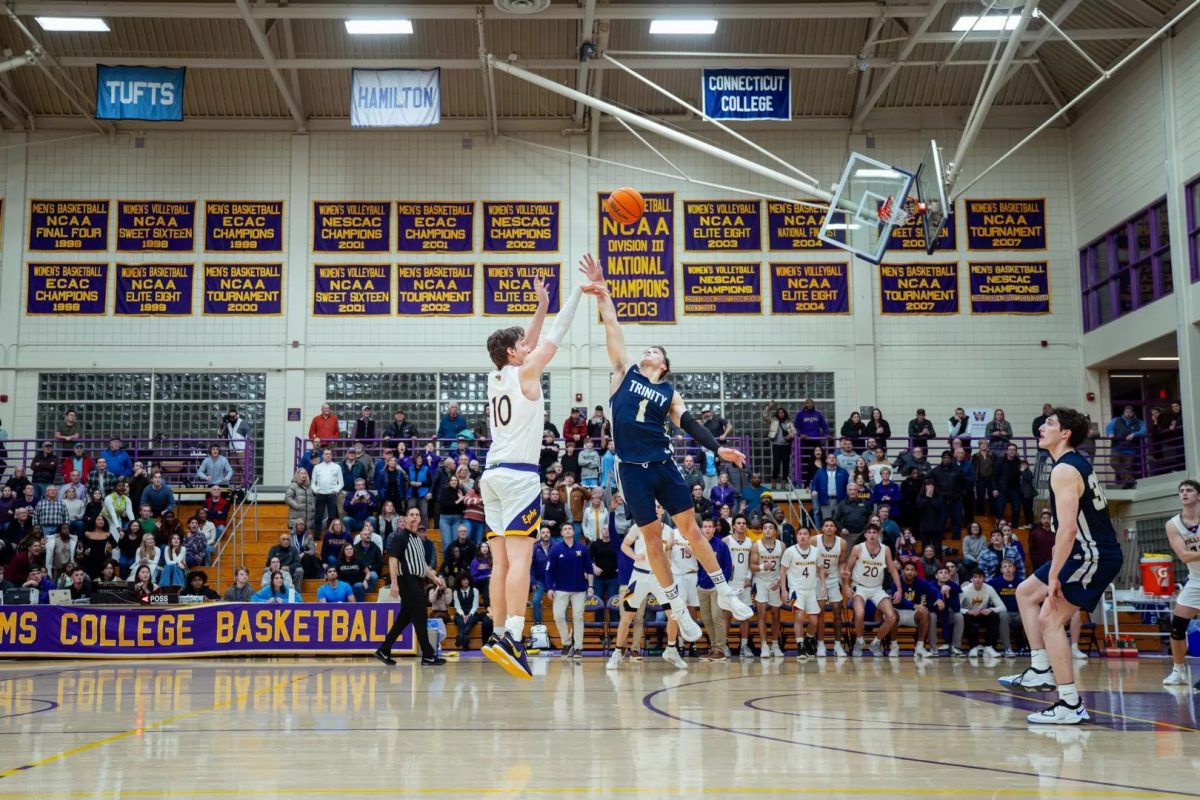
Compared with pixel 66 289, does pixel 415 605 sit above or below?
below

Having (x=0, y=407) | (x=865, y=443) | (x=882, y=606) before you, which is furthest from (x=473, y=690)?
(x=0, y=407)

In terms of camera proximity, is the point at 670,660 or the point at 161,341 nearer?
the point at 670,660

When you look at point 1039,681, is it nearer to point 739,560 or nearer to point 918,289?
point 739,560

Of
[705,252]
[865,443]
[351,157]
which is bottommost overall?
[865,443]

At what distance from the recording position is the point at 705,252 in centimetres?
2733

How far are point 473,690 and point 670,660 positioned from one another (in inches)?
210

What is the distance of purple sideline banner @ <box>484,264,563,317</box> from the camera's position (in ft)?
88.5

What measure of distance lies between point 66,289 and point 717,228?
49.9ft

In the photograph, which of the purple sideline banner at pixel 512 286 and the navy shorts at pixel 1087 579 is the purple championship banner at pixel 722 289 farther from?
the navy shorts at pixel 1087 579

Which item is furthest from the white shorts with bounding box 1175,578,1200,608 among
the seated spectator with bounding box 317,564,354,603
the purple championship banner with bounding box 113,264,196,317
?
the purple championship banner with bounding box 113,264,196,317

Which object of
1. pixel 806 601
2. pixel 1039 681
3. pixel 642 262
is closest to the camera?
pixel 1039 681

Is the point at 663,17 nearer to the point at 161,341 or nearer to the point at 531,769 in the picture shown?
the point at 161,341

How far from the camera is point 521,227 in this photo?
27344 mm

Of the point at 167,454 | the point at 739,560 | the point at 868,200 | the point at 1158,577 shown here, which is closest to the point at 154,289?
the point at 167,454
